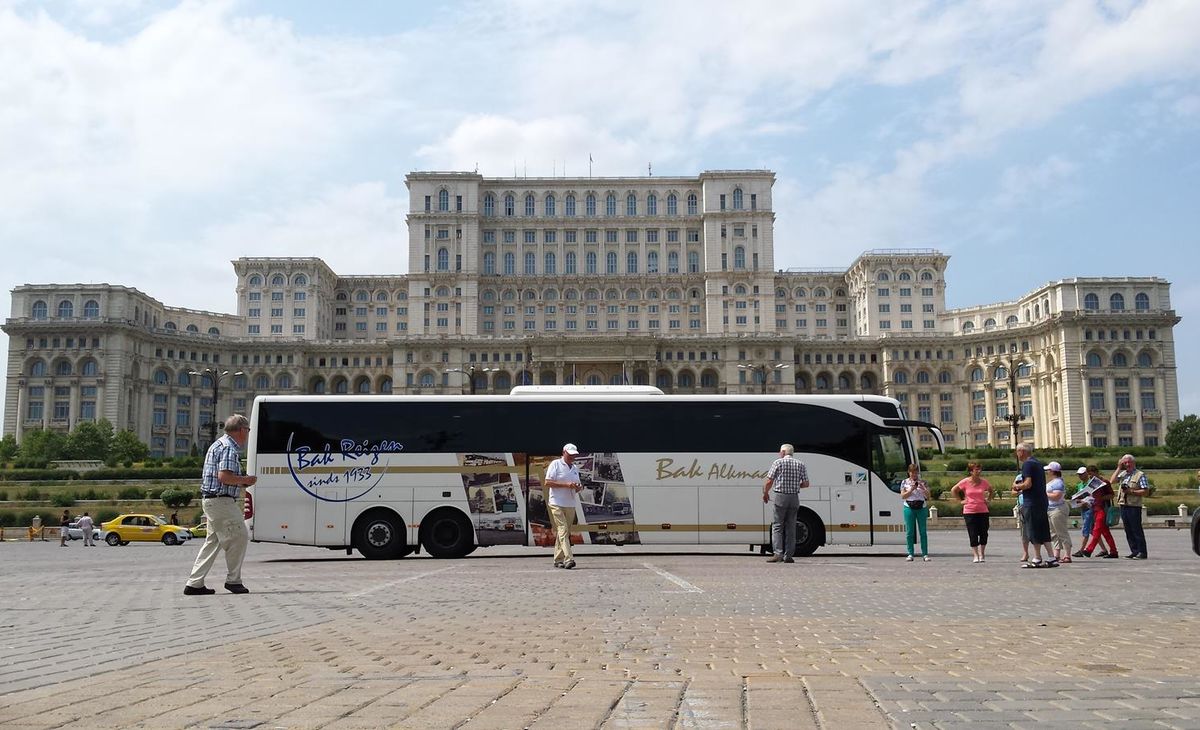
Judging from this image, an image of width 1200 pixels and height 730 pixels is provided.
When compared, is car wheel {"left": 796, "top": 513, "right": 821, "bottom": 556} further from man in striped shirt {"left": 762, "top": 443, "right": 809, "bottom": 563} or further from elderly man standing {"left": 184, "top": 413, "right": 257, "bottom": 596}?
elderly man standing {"left": 184, "top": 413, "right": 257, "bottom": 596}

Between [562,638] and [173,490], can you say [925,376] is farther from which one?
[562,638]

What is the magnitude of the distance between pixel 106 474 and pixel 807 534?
67957 millimetres

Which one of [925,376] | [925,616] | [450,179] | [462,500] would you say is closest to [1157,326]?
[925,376]

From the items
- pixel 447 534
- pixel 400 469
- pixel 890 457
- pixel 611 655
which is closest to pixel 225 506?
pixel 611 655

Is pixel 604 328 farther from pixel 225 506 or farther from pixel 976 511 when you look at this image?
pixel 225 506

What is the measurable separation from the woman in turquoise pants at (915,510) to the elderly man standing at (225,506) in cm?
1260

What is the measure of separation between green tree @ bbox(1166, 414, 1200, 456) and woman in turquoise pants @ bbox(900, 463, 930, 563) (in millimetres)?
74202

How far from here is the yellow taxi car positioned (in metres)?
38.6

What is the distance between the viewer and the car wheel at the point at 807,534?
21.3 m

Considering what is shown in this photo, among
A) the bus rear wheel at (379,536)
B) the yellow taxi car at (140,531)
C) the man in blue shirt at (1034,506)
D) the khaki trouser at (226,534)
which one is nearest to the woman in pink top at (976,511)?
the man in blue shirt at (1034,506)

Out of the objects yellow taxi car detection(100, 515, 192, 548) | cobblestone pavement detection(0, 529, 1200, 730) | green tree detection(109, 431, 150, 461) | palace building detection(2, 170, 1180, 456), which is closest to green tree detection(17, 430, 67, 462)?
green tree detection(109, 431, 150, 461)

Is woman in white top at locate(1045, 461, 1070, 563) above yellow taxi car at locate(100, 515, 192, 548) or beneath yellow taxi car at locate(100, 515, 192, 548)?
above

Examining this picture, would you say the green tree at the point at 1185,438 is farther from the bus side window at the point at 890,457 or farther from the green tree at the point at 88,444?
the green tree at the point at 88,444

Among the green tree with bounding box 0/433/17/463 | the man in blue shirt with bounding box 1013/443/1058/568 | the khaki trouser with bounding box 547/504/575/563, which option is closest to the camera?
the khaki trouser with bounding box 547/504/575/563
